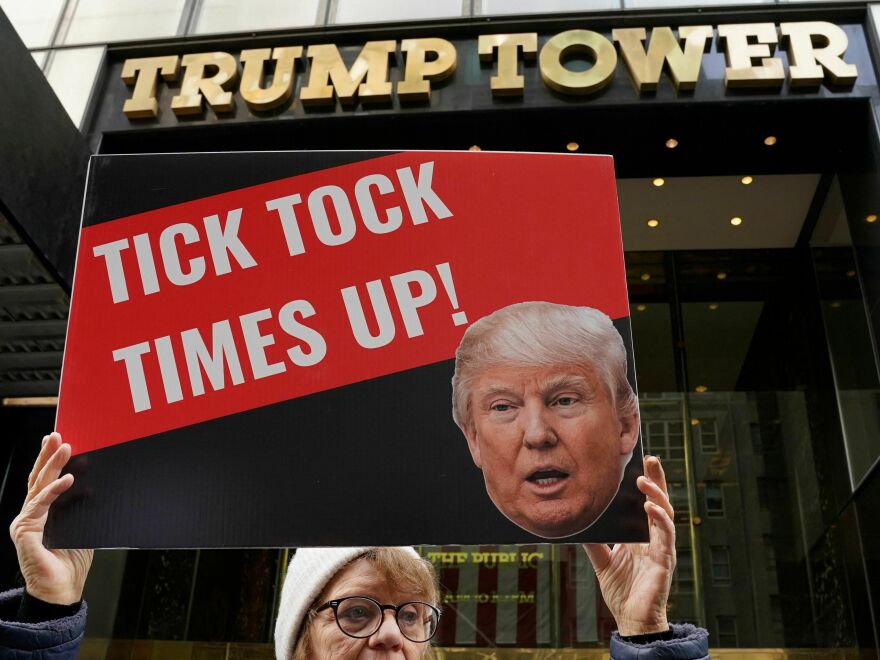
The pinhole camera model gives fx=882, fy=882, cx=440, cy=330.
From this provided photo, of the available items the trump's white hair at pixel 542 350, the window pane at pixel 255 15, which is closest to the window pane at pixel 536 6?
the window pane at pixel 255 15

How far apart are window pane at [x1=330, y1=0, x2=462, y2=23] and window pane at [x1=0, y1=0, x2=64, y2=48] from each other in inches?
115

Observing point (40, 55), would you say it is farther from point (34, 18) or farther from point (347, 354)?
point (347, 354)

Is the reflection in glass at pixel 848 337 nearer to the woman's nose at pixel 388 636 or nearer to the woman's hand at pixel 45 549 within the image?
the woman's nose at pixel 388 636

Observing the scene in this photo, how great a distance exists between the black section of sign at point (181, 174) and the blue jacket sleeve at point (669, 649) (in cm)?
175

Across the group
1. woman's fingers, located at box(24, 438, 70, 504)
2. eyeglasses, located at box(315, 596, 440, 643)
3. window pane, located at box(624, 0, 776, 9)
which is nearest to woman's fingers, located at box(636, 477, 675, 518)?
eyeglasses, located at box(315, 596, 440, 643)

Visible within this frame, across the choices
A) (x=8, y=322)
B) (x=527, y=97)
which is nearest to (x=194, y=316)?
(x=527, y=97)

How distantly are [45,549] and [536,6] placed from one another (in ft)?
23.4

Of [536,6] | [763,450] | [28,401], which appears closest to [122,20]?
[28,401]

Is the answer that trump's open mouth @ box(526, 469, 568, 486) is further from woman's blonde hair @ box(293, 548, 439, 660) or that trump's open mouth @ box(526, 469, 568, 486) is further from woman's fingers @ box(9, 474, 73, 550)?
woman's fingers @ box(9, 474, 73, 550)

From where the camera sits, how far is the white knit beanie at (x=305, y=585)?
2.70m

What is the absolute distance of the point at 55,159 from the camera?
6961 millimetres

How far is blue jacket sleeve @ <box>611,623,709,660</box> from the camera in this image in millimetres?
2352

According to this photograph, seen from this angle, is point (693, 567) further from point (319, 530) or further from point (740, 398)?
point (319, 530)

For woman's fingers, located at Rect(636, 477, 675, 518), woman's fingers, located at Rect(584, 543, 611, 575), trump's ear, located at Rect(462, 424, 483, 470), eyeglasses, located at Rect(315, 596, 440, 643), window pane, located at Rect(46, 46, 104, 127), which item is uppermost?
window pane, located at Rect(46, 46, 104, 127)
